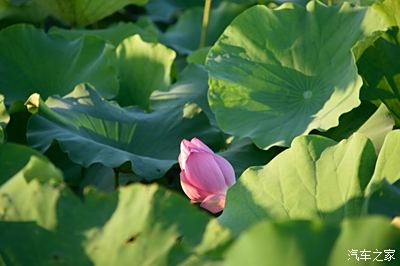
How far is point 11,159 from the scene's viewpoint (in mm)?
1276

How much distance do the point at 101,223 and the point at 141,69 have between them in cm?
104

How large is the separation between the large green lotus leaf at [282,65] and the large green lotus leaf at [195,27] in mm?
740

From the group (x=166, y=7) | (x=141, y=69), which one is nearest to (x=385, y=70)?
(x=141, y=69)

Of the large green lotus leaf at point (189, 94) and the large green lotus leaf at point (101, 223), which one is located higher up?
the large green lotus leaf at point (101, 223)

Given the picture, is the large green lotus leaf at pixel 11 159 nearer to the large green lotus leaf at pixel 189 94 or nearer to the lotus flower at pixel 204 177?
the lotus flower at pixel 204 177

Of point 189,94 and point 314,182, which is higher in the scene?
point 314,182

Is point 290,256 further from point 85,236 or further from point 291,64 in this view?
point 291,64

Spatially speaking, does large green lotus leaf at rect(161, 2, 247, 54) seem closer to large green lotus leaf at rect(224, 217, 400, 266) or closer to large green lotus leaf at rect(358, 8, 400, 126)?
large green lotus leaf at rect(358, 8, 400, 126)

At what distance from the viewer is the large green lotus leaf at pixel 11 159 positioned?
4.17ft

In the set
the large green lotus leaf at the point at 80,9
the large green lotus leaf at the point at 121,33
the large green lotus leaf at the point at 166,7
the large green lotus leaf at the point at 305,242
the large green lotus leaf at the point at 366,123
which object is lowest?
the large green lotus leaf at the point at 166,7

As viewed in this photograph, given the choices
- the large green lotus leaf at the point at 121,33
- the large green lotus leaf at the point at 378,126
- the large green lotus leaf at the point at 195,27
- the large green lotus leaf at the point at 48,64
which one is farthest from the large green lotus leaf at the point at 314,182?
the large green lotus leaf at the point at 195,27

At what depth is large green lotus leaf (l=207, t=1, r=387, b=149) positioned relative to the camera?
1.60 m

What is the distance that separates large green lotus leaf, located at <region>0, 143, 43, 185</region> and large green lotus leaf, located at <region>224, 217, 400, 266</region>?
0.46 metres

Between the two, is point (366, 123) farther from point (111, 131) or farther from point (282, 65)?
point (111, 131)
